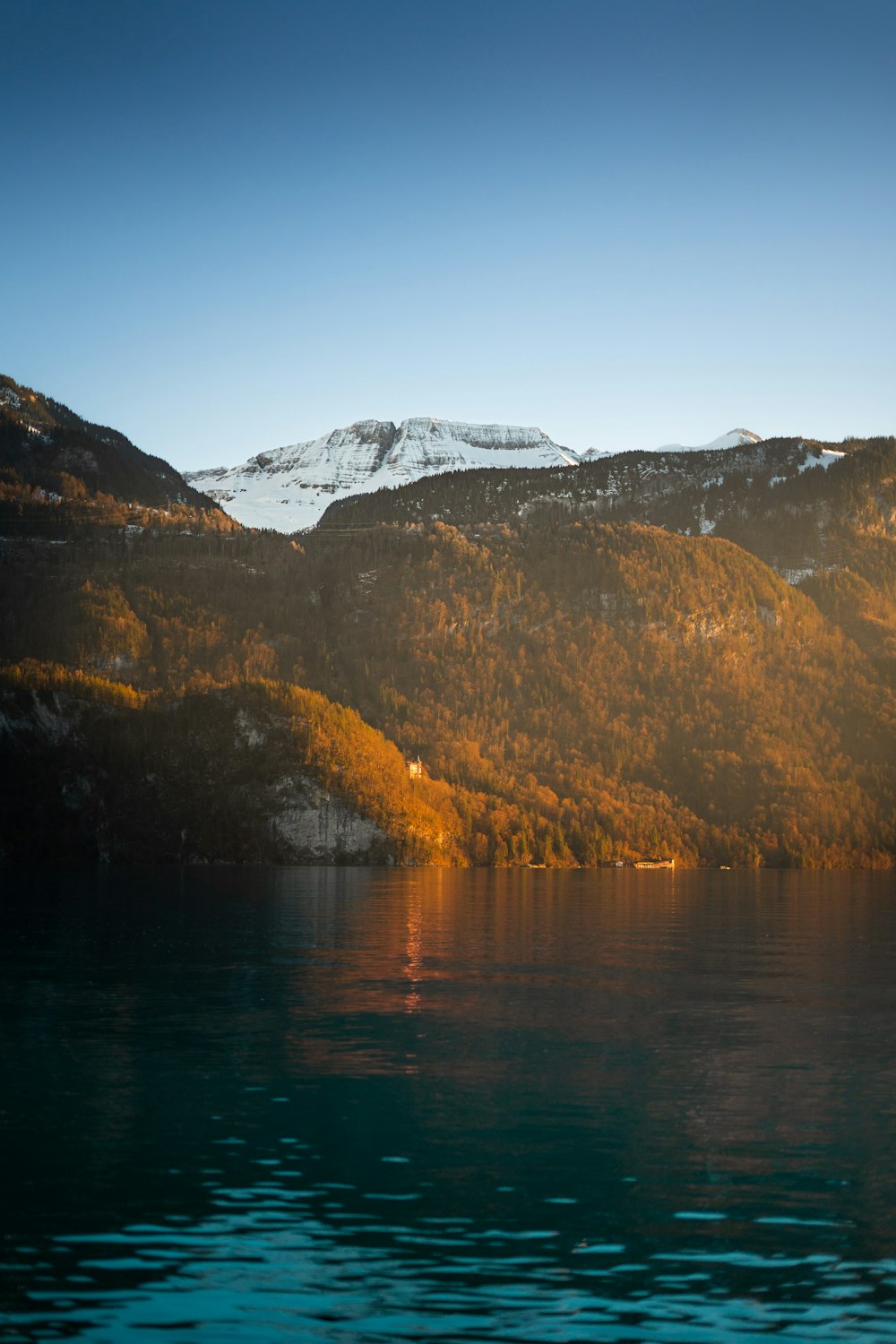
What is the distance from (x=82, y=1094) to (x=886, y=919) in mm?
112067

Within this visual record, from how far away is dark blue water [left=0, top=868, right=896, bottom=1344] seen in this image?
90.2ft

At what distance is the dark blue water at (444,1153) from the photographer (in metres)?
27.5

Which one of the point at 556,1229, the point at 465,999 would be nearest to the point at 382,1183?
the point at 556,1229

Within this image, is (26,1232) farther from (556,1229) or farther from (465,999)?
(465,999)

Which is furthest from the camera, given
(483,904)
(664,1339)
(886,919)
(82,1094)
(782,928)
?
(483,904)

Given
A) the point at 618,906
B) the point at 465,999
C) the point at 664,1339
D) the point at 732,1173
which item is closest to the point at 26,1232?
the point at 664,1339

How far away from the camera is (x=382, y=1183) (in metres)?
36.0

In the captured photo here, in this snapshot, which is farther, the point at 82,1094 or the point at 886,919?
the point at 886,919

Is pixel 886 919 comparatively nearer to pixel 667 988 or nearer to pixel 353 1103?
pixel 667 988

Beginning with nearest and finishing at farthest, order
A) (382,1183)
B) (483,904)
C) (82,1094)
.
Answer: (382,1183) < (82,1094) < (483,904)

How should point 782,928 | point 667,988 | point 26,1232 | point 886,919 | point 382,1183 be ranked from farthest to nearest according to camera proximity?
1. point 886,919
2. point 782,928
3. point 667,988
4. point 382,1183
5. point 26,1232

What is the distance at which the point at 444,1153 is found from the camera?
39.2 metres

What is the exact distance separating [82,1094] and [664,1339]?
25628mm

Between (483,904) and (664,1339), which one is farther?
(483,904)
